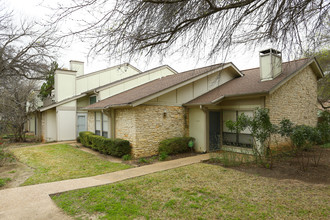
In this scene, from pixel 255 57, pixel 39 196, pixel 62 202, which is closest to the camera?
pixel 62 202

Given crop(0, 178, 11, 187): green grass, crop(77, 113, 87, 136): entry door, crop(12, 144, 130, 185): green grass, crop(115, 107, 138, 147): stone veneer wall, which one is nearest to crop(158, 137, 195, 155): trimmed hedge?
crop(115, 107, 138, 147): stone veneer wall

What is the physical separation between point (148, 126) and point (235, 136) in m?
4.70

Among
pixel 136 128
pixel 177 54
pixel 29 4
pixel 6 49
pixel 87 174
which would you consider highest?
pixel 6 49

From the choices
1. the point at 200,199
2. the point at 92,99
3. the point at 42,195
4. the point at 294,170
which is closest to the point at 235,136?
the point at 294,170

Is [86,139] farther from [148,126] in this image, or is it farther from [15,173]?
[15,173]

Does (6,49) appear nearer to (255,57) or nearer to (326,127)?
(255,57)

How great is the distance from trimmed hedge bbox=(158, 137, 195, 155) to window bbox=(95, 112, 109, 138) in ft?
13.5

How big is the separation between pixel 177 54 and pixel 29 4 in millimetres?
3230

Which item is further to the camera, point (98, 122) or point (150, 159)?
point (98, 122)

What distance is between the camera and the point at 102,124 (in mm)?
13406

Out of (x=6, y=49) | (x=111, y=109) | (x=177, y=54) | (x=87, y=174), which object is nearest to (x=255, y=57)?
(x=177, y=54)

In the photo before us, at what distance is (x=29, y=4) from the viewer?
12.3 feet

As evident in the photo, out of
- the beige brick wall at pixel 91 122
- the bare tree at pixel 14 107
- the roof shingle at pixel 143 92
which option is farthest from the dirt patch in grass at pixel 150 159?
the bare tree at pixel 14 107

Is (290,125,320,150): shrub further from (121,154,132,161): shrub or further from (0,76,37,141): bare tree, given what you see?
(0,76,37,141): bare tree
